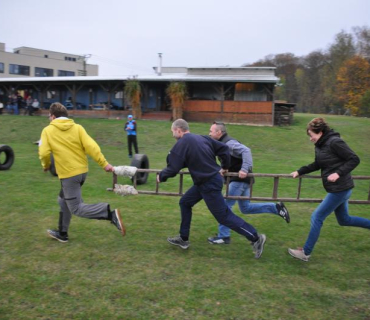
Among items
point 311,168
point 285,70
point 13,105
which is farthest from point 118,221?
point 285,70

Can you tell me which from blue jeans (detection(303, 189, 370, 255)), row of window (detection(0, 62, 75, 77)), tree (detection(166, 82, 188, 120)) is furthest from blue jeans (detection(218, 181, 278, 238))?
row of window (detection(0, 62, 75, 77))

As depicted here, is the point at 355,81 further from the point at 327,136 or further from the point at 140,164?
the point at 327,136

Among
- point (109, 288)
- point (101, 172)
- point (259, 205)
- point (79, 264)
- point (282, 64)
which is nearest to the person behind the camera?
point (109, 288)

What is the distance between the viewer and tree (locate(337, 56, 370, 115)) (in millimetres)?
38812

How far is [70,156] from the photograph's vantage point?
421cm

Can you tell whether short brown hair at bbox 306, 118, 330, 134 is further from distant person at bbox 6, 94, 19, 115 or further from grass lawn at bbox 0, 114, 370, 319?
distant person at bbox 6, 94, 19, 115

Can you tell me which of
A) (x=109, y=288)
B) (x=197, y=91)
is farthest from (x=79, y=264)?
(x=197, y=91)

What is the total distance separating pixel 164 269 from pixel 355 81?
42359 millimetres

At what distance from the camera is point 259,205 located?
5.02m

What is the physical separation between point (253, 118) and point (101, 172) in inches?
628

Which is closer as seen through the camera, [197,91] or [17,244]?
[17,244]

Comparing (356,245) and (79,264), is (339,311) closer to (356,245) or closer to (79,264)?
(356,245)

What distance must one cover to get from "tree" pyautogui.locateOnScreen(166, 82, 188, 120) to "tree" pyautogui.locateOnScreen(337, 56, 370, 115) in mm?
23984

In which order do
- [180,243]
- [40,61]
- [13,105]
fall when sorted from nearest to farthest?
1. [180,243]
2. [13,105]
3. [40,61]
